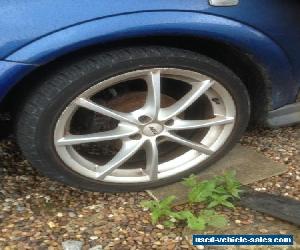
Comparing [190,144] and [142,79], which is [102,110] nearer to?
[142,79]

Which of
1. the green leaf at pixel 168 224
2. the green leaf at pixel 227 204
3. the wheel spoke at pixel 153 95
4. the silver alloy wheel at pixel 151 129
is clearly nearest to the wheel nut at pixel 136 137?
the silver alloy wheel at pixel 151 129

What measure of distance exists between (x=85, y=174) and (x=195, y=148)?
1.98 feet

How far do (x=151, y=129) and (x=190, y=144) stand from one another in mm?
266

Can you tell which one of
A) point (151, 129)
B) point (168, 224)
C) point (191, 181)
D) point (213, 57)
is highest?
point (213, 57)

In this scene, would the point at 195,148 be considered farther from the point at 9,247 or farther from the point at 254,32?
the point at 9,247

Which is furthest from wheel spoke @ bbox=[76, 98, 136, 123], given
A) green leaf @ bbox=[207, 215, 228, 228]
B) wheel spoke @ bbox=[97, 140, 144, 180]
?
green leaf @ bbox=[207, 215, 228, 228]

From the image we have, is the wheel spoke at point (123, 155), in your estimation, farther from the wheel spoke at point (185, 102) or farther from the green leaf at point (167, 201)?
the green leaf at point (167, 201)

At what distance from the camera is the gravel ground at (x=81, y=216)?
2.23 meters

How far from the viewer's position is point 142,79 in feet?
7.68

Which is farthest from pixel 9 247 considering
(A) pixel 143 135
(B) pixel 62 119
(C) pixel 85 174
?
(A) pixel 143 135

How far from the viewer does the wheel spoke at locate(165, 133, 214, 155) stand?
7.94ft

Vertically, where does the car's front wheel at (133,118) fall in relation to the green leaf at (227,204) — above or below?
above

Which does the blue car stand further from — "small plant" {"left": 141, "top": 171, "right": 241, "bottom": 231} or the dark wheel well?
"small plant" {"left": 141, "top": 171, "right": 241, "bottom": 231}

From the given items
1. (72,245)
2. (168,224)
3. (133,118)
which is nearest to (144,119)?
(133,118)
